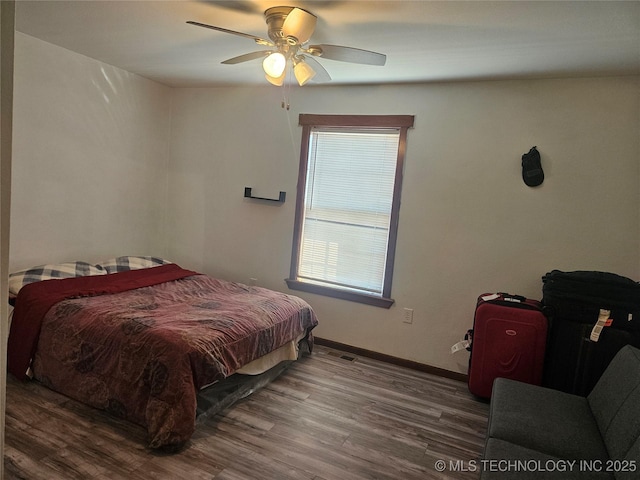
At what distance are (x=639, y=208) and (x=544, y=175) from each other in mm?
645

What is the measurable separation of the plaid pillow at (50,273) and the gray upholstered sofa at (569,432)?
126 inches

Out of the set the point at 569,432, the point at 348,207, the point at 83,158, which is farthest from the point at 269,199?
the point at 569,432

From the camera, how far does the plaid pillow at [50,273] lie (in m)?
3.05

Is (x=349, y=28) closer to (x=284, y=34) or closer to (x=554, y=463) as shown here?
(x=284, y=34)

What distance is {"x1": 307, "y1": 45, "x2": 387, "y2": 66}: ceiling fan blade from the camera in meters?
2.27

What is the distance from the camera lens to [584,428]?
78.9 inches

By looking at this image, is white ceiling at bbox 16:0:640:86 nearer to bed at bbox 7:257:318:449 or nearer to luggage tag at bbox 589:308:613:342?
luggage tag at bbox 589:308:613:342

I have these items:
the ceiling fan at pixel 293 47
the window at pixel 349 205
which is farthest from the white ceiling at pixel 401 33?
the window at pixel 349 205

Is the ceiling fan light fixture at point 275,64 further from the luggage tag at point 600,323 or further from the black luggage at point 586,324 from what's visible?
the luggage tag at point 600,323

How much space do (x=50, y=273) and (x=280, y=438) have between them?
7.39ft

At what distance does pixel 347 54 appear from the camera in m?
2.32

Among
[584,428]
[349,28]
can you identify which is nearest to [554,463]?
[584,428]

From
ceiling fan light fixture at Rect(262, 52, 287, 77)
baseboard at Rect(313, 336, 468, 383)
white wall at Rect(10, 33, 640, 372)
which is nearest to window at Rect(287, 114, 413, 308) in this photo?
white wall at Rect(10, 33, 640, 372)

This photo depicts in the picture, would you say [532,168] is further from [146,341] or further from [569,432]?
[146,341]
